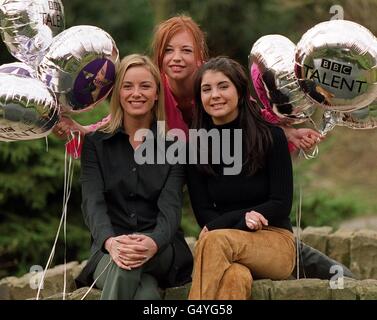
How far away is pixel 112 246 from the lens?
3258 millimetres

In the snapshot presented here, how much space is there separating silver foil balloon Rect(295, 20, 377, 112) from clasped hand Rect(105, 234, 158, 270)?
77 centimetres

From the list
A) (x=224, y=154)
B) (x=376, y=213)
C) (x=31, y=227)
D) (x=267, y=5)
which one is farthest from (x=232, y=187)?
(x=267, y=5)

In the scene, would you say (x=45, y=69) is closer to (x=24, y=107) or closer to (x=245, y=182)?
(x=24, y=107)

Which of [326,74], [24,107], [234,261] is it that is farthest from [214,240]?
[24,107]

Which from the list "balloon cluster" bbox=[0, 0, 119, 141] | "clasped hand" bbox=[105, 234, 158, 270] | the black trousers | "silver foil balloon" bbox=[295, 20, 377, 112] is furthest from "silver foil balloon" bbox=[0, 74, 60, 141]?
the black trousers

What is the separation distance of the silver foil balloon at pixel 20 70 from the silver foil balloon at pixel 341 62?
0.94m

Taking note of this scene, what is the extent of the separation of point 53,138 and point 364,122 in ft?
7.45

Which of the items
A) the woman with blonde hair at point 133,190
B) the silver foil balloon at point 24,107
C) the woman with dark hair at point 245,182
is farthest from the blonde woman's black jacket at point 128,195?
the silver foil balloon at point 24,107

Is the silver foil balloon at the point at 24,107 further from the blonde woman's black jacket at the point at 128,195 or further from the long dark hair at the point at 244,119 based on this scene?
the long dark hair at the point at 244,119

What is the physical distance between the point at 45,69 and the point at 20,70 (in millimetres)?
95

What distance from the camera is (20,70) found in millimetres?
3459

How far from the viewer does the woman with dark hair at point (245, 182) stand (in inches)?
131

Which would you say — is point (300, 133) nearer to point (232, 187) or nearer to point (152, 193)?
point (232, 187)
